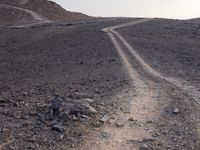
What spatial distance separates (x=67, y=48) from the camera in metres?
32.8

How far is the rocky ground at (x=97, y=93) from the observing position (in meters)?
12.6

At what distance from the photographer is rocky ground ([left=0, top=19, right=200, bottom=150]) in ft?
41.2

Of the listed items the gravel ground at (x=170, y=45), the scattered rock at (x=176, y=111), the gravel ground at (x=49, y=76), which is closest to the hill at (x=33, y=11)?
the gravel ground at (x=49, y=76)

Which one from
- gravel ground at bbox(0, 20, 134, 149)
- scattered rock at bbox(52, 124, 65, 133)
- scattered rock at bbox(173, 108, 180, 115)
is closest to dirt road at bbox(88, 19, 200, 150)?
scattered rock at bbox(173, 108, 180, 115)

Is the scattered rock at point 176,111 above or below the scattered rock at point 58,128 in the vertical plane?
above

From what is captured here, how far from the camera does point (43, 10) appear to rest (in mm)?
70750

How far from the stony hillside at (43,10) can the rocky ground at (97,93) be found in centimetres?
3039

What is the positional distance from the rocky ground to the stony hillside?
99.7ft

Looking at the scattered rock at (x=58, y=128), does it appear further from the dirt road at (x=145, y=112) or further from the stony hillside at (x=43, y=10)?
the stony hillside at (x=43, y=10)

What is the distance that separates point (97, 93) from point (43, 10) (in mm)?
54707

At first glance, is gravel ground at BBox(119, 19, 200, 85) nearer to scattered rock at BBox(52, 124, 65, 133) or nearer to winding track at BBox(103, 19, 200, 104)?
winding track at BBox(103, 19, 200, 104)

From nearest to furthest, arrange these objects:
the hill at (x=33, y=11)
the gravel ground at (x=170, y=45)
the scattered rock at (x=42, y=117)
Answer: the scattered rock at (x=42, y=117) < the gravel ground at (x=170, y=45) < the hill at (x=33, y=11)

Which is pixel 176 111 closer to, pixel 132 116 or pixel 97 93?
pixel 132 116

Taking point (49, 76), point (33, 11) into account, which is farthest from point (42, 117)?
point (33, 11)
